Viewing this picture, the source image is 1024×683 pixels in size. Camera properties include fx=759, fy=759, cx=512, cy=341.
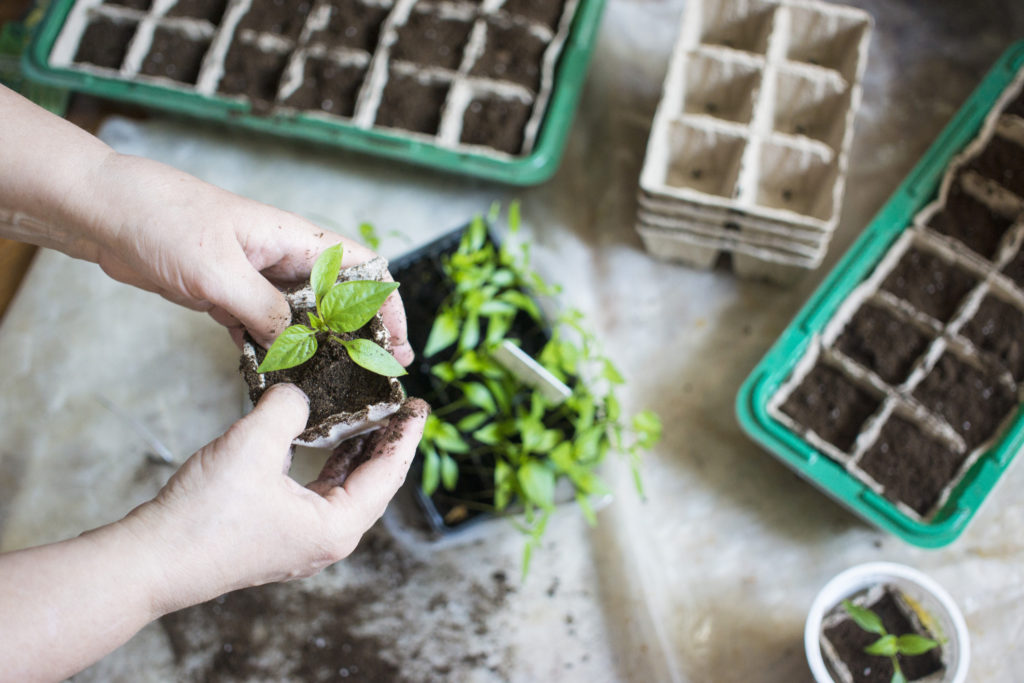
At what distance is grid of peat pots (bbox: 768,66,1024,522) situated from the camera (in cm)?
119

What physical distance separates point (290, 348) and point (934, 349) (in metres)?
1.03

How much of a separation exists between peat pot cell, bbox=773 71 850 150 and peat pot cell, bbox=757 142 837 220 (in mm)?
54

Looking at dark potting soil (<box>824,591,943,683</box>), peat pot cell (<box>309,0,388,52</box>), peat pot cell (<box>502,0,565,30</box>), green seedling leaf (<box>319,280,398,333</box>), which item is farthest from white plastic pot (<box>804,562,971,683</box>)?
peat pot cell (<box>309,0,388,52</box>)

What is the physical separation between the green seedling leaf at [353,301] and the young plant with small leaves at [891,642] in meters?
0.81

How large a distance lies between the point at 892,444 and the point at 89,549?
3.67 ft

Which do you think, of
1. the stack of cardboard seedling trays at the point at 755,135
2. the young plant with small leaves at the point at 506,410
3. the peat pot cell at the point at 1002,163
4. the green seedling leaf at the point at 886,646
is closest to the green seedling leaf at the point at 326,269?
the young plant with small leaves at the point at 506,410

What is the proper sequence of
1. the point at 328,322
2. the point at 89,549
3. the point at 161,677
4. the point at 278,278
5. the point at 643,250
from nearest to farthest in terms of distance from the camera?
the point at 89,549, the point at 328,322, the point at 278,278, the point at 161,677, the point at 643,250

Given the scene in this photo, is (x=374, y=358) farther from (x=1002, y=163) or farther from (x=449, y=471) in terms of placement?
(x=1002, y=163)

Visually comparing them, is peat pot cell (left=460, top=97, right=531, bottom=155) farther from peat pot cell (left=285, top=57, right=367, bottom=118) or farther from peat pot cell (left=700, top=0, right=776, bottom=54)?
peat pot cell (left=700, top=0, right=776, bottom=54)

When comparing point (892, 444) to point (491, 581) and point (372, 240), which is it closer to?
point (491, 581)

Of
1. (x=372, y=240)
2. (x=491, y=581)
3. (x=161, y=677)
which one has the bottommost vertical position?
(x=161, y=677)

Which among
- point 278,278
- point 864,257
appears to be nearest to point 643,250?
point 864,257

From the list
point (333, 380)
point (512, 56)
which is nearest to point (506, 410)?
point (333, 380)

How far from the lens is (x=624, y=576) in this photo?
126cm
